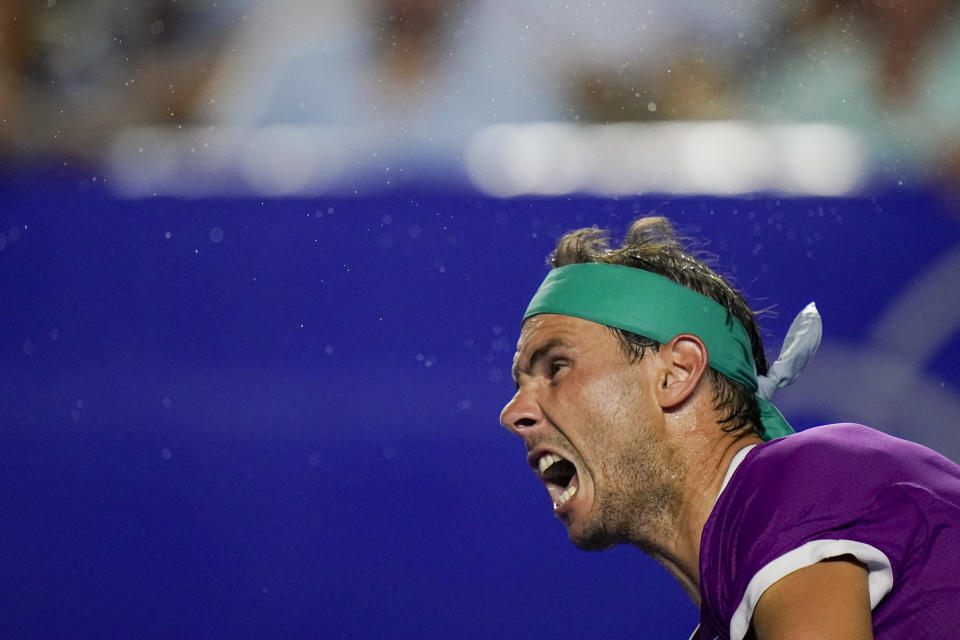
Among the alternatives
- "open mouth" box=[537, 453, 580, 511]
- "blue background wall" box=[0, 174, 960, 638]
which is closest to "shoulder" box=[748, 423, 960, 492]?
"open mouth" box=[537, 453, 580, 511]

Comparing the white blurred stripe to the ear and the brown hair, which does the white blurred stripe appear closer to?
the brown hair

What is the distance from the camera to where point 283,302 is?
2227mm

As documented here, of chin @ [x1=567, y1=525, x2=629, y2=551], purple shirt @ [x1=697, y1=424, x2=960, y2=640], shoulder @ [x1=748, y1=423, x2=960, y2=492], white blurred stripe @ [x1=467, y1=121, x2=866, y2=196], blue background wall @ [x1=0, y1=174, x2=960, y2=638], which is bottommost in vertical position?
purple shirt @ [x1=697, y1=424, x2=960, y2=640]

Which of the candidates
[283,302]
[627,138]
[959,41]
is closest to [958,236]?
[959,41]

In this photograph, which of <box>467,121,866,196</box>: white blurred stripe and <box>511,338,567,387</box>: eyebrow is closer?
<box>511,338,567,387</box>: eyebrow

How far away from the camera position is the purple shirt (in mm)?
985

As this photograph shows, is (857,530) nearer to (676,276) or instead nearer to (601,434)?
(601,434)

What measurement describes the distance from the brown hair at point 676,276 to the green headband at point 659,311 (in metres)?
0.01

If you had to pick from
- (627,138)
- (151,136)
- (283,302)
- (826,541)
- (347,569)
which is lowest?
(826,541)

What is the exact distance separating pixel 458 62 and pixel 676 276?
1237 millimetres

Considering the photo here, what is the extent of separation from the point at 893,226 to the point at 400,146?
1.03 meters

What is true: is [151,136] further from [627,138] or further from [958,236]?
[958,236]

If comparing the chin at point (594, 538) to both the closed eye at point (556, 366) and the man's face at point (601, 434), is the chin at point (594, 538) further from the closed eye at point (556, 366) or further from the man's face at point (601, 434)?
the closed eye at point (556, 366)

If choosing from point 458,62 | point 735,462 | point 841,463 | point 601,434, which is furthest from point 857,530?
point 458,62
